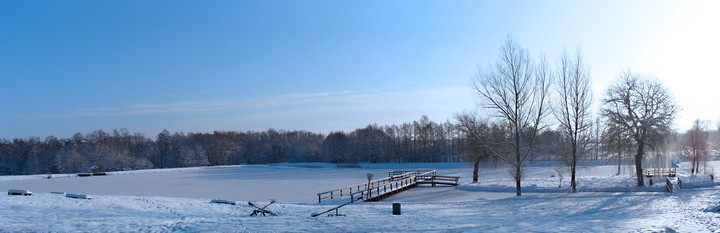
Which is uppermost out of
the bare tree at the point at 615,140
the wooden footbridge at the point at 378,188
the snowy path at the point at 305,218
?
the bare tree at the point at 615,140

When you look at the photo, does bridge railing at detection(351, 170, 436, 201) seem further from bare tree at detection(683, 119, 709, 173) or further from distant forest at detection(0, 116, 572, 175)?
distant forest at detection(0, 116, 572, 175)

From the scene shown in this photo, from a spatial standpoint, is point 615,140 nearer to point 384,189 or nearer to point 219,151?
point 384,189

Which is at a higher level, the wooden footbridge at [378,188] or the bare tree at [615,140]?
the bare tree at [615,140]

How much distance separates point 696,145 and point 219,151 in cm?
9002

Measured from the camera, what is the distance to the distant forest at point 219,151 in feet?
241

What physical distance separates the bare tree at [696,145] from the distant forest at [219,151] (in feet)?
121

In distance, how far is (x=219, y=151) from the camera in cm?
9750

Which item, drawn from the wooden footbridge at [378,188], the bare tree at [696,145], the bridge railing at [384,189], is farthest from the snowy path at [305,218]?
the bare tree at [696,145]

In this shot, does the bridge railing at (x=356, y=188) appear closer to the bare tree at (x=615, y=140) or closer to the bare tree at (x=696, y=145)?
the bare tree at (x=615, y=140)

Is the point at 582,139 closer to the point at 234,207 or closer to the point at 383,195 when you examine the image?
the point at 383,195

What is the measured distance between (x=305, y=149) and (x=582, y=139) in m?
92.6

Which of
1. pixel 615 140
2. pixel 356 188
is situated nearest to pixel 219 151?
pixel 356 188

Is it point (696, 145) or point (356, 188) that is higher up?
point (696, 145)

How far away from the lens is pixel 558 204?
54.3ft
